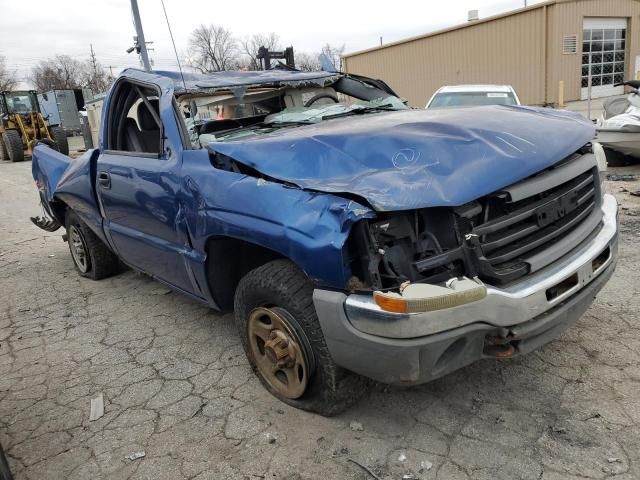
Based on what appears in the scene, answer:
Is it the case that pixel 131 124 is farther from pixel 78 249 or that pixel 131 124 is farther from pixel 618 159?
pixel 618 159

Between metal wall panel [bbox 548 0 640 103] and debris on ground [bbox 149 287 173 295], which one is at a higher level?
metal wall panel [bbox 548 0 640 103]

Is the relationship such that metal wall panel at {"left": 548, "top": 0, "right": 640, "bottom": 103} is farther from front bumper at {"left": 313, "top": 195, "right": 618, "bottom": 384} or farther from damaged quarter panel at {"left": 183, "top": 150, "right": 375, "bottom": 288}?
damaged quarter panel at {"left": 183, "top": 150, "right": 375, "bottom": 288}

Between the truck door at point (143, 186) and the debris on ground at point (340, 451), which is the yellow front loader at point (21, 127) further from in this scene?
the debris on ground at point (340, 451)

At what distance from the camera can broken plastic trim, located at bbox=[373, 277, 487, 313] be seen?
2.04m

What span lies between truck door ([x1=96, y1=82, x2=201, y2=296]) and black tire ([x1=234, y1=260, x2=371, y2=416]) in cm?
75

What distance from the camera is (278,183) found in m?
2.50

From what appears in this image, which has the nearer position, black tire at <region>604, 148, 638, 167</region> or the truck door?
the truck door

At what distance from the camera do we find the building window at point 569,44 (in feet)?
60.6

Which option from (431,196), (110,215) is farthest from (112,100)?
(431,196)

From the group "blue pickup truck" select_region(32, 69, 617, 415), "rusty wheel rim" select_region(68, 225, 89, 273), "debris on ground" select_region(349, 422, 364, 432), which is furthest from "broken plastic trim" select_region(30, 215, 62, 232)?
"debris on ground" select_region(349, 422, 364, 432)

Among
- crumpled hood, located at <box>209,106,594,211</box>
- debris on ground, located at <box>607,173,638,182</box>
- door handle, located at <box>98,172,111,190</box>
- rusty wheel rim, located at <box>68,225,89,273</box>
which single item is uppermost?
crumpled hood, located at <box>209,106,594,211</box>

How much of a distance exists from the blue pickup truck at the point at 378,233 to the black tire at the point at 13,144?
1747 cm

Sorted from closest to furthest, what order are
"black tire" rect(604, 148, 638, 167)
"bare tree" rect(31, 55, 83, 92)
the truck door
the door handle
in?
the truck door
the door handle
"black tire" rect(604, 148, 638, 167)
"bare tree" rect(31, 55, 83, 92)

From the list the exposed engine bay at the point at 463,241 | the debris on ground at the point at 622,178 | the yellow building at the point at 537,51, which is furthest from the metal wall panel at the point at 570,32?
the exposed engine bay at the point at 463,241
